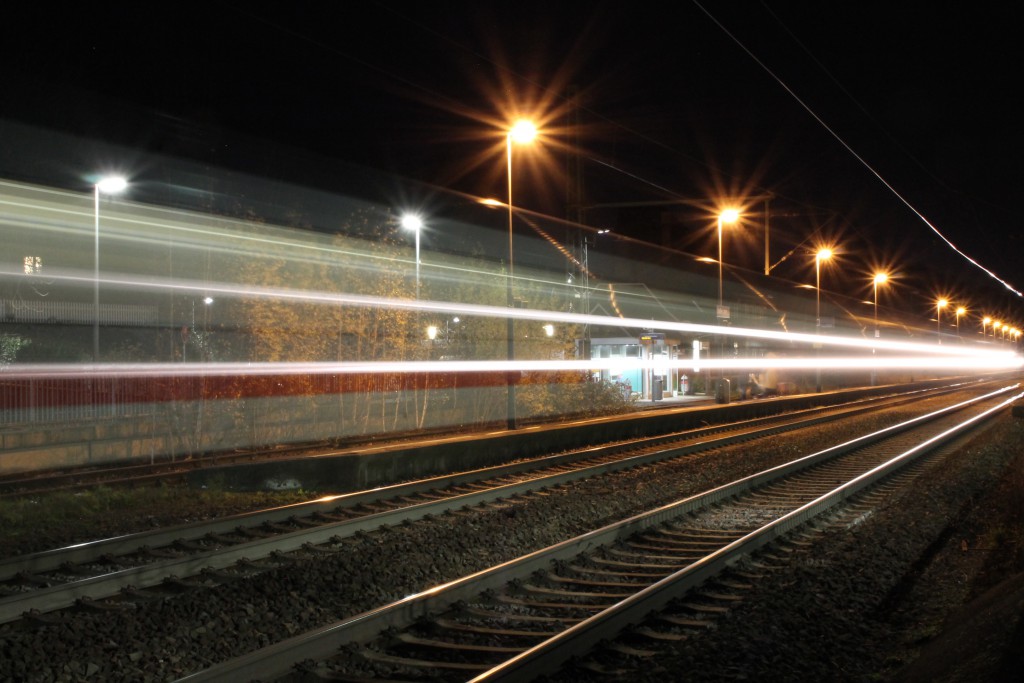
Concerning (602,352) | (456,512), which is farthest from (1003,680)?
(602,352)

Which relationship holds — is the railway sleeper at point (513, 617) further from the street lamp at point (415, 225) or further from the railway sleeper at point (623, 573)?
the street lamp at point (415, 225)

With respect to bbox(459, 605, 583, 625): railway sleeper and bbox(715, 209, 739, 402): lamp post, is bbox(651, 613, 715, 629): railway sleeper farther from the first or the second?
bbox(715, 209, 739, 402): lamp post

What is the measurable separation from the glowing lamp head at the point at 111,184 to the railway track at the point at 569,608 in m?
10.2

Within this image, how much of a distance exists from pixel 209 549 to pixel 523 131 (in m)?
11.8

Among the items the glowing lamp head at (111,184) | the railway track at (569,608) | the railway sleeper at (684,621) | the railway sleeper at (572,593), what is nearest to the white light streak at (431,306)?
the glowing lamp head at (111,184)

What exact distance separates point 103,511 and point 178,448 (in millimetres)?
6594

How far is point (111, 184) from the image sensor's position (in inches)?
593

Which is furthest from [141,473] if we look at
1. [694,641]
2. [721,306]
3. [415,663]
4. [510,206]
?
[721,306]

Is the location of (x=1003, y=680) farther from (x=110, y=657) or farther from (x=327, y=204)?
(x=327, y=204)

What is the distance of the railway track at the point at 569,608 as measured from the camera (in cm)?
519

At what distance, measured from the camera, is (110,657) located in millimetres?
5371

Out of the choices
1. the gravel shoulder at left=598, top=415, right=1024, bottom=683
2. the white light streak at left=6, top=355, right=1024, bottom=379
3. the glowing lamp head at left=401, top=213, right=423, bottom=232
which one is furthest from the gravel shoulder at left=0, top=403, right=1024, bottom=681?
the glowing lamp head at left=401, top=213, right=423, bottom=232

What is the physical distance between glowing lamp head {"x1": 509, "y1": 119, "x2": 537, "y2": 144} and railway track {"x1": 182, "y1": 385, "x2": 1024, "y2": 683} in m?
9.12

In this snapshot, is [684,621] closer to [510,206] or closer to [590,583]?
[590,583]
